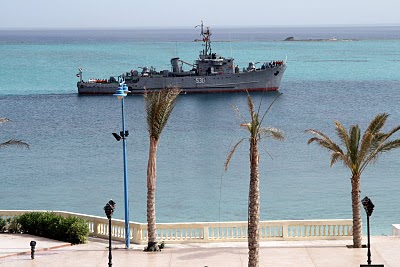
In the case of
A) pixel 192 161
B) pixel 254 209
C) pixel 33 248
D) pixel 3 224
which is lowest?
pixel 192 161

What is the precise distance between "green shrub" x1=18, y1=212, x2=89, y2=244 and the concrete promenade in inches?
13.0

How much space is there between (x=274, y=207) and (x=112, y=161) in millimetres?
20322

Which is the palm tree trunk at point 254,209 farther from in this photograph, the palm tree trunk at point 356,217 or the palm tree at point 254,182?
the palm tree trunk at point 356,217

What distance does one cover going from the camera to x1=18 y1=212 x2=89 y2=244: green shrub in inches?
1167

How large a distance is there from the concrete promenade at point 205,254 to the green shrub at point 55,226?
330 millimetres

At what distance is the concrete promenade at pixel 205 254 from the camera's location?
26609 millimetres

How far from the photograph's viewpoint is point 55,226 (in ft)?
98.3

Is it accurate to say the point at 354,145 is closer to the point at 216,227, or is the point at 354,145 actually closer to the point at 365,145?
the point at 365,145

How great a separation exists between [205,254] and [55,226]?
523cm

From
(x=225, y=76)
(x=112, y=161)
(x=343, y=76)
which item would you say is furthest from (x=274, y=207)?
(x=343, y=76)

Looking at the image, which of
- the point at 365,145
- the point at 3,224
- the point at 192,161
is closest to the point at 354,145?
the point at 365,145

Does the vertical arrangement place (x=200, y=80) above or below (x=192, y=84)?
above

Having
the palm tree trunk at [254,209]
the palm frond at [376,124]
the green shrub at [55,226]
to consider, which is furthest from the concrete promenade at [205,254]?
the palm frond at [376,124]

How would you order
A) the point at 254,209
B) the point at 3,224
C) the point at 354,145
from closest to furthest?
1. the point at 254,209
2. the point at 354,145
3. the point at 3,224
